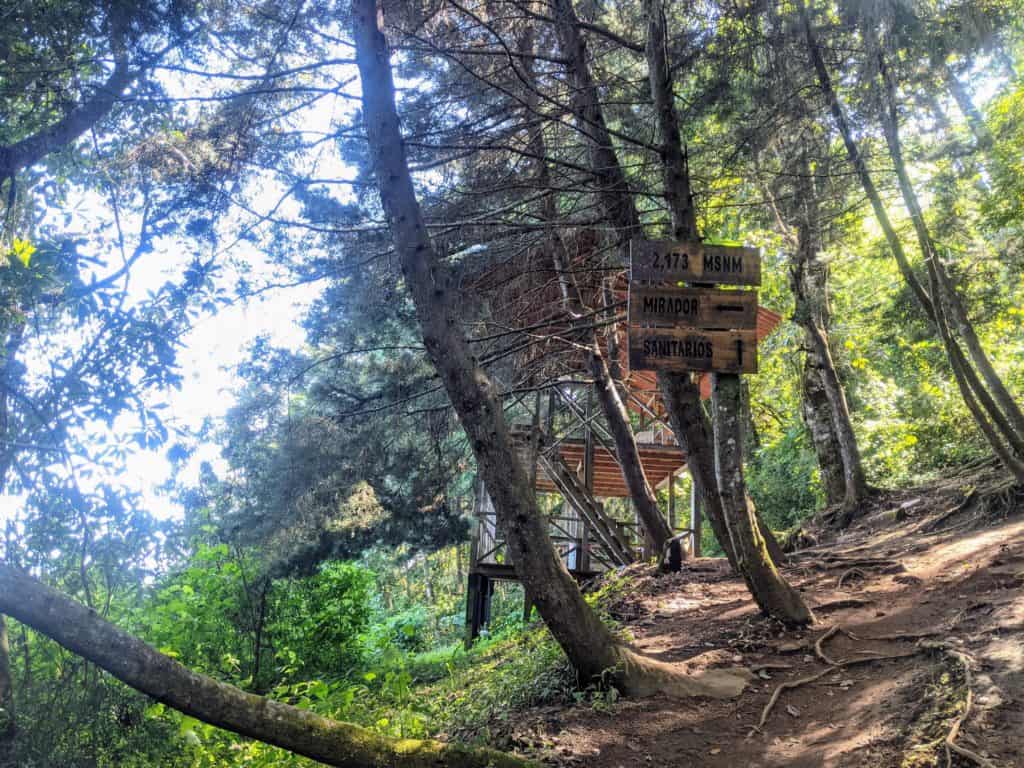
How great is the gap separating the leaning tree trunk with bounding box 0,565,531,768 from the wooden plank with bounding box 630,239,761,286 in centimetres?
360

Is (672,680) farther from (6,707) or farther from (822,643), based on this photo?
(6,707)

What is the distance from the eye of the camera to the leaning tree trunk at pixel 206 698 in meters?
2.60

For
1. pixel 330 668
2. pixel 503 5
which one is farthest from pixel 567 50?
pixel 330 668

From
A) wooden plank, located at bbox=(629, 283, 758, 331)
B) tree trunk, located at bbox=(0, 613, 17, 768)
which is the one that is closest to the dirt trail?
wooden plank, located at bbox=(629, 283, 758, 331)

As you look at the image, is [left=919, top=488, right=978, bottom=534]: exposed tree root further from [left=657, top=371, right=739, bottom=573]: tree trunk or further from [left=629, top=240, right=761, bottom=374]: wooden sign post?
[left=629, top=240, right=761, bottom=374]: wooden sign post

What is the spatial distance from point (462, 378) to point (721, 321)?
2153mm

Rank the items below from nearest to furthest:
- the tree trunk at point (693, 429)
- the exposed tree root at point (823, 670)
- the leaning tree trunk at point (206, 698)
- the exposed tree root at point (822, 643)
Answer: the leaning tree trunk at point (206, 698) < the exposed tree root at point (823, 670) < the exposed tree root at point (822, 643) < the tree trunk at point (693, 429)

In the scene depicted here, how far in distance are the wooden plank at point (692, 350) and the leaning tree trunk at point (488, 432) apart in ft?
4.00

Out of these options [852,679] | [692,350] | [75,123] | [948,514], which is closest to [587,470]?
[948,514]

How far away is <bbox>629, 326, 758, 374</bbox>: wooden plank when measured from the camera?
5246 millimetres

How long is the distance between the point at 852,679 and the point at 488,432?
3123mm

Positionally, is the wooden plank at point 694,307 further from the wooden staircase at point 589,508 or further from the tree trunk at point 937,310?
the wooden staircase at point 589,508

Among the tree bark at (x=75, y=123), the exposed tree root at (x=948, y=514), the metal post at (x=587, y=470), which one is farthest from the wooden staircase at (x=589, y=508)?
the tree bark at (x=75, y=123)

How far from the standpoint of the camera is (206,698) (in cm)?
289
